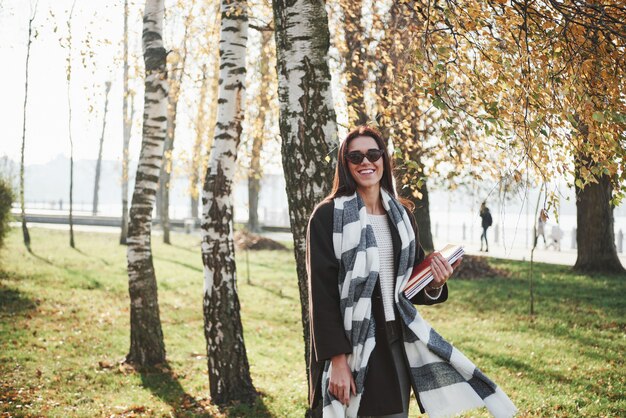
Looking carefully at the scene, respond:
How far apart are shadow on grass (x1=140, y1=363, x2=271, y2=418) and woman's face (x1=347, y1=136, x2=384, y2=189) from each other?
11.9 ft

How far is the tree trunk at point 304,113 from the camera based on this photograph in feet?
13.1

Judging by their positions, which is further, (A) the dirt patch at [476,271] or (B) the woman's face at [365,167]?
(A) the dirt patch at [476,271]

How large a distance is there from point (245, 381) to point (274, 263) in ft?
41.8

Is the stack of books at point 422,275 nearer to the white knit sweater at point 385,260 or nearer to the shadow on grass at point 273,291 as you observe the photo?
the white knit sweater at point 385,260

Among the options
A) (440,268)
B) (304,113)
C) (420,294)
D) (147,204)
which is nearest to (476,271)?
(147,204)

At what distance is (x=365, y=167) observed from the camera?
2914 millimetres

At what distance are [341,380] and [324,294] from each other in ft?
1.29

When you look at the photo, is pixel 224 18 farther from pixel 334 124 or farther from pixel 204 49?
pixel 204 49

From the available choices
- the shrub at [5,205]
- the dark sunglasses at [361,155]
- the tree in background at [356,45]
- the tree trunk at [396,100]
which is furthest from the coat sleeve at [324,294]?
the shrub at [5,205]

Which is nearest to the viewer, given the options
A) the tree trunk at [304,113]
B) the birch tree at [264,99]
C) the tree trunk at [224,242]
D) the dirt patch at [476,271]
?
the tree trunk at [304,113]

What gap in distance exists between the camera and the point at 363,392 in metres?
2.67

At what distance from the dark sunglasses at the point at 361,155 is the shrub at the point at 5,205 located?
12138mm

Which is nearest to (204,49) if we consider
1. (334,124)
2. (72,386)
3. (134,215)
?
(134,215)

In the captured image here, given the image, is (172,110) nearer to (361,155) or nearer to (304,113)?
(304,113)
